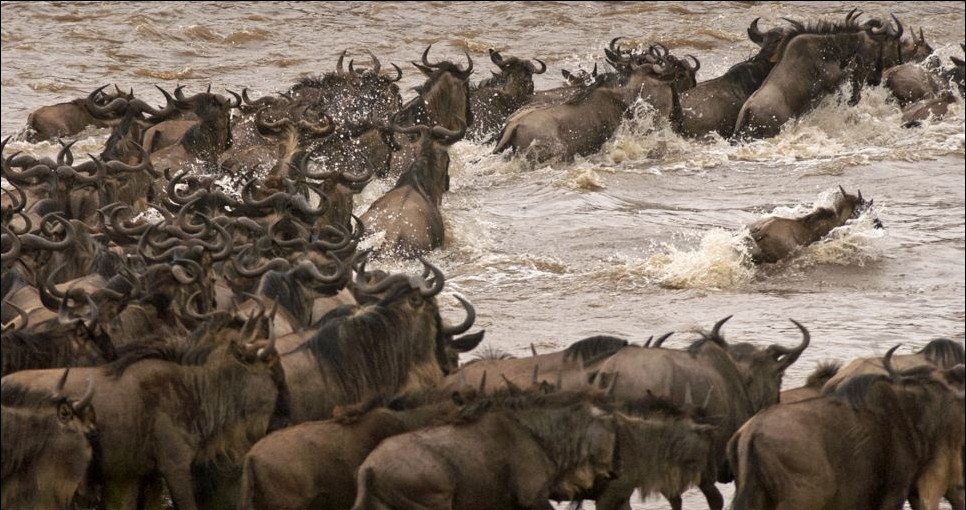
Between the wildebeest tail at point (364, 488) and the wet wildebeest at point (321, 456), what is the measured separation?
0.30 m

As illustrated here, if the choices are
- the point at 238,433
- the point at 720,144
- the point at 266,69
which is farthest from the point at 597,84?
the point at 238,433

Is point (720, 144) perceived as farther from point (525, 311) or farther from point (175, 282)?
point (175, 282)

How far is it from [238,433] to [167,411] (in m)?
0.35

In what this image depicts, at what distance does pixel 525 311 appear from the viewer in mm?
11344

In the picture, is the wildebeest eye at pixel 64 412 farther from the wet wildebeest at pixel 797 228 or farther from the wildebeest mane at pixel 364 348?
the wet wildebeest at pixel 797 228

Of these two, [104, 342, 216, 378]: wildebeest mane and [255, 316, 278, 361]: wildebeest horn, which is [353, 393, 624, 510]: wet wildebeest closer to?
[255, 316, 278, 361]: wildebeest horn

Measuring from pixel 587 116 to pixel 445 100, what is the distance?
4.27 feet

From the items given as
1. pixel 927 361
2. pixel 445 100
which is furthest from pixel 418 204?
pixel 927 361

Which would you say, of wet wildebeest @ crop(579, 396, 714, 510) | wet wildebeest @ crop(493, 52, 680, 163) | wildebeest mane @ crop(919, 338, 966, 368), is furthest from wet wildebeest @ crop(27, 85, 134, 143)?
wildebeest mane @ crop(919, 338, 966, 368)

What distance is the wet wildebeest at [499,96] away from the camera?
54.9 ft

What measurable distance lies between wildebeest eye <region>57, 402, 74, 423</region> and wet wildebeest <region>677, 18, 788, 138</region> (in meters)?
10.5

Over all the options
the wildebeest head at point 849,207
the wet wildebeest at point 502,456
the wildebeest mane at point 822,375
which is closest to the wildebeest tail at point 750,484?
the wet wildebeest at point 502,456

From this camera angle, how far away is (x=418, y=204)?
41.9 ft

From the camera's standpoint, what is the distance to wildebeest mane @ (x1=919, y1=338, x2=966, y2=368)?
23.0 feet
